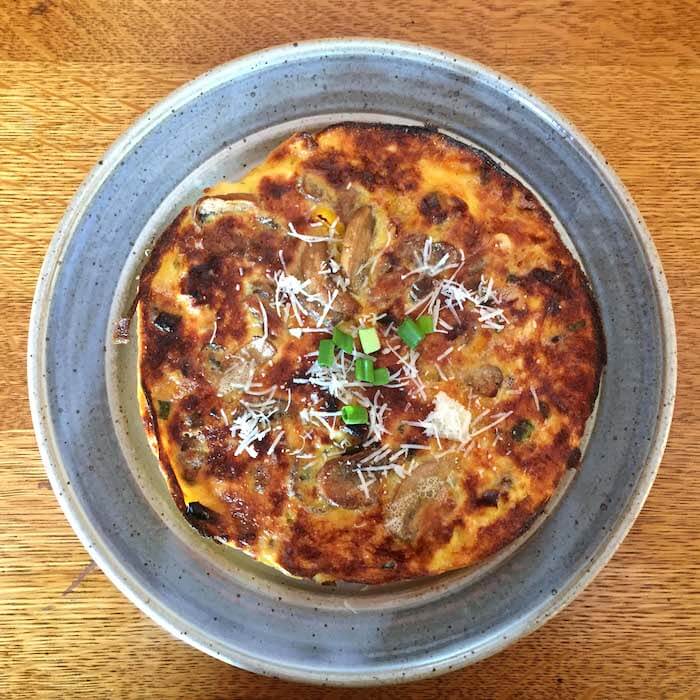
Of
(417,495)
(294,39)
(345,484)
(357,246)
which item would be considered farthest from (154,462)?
(294,39)

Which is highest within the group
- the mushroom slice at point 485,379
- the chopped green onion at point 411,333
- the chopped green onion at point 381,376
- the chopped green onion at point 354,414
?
the chopped green onion at point 411,333

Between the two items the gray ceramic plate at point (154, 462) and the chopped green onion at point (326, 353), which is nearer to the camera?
the chopped green onion at point (326, 353)

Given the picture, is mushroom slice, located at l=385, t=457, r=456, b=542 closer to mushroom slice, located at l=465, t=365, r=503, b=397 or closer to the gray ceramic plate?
mushroom slice, located at l=465, t=365, r=503, b=397

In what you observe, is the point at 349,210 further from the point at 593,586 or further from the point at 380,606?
the point at 593,586

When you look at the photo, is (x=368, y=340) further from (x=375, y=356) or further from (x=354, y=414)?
(x=354, y=414)

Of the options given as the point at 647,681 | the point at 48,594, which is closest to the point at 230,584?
the point at 48,594

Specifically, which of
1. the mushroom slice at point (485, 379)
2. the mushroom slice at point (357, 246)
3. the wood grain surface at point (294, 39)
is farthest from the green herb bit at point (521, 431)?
the wood grain surface at point (294, 39)

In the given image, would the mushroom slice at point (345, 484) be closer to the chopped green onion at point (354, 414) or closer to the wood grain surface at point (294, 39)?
the chopped green onion at point (354, 414)
